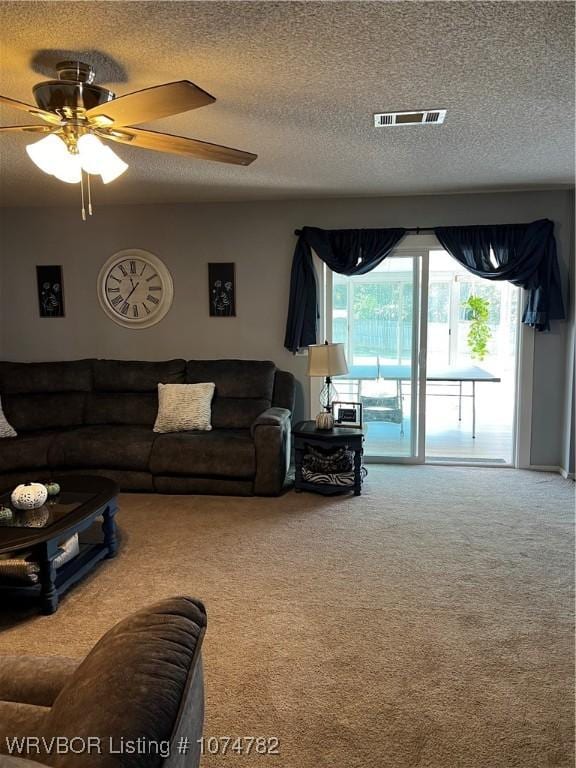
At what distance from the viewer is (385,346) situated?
209 inches

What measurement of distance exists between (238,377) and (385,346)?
4.69 ft

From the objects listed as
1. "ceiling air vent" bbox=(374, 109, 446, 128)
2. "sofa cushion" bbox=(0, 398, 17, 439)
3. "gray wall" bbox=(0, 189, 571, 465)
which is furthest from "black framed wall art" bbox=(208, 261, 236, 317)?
"ceiling air vent" bbox=(374, 109, 446, 128)

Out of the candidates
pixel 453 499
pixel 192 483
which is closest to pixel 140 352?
pixel 192 483

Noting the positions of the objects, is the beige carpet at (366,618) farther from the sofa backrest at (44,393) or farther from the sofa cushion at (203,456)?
the sofa backrest at (44,393)

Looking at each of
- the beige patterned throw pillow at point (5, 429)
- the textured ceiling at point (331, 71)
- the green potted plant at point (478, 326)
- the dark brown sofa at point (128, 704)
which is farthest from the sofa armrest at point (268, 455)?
the green potted plant at point (478, 326)

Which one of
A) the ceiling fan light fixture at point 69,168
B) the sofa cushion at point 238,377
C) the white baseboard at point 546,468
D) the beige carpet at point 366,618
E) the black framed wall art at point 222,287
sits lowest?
the beige carpet at point 366,618

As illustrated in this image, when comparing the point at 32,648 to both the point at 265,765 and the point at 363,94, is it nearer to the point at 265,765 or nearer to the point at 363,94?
the point at 265,765

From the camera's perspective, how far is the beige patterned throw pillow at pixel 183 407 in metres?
4.71

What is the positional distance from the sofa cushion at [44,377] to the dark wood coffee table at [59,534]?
1828 millimetres

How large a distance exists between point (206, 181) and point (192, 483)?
242 cm

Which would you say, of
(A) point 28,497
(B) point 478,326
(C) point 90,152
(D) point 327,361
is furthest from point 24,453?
(B) point 478,326

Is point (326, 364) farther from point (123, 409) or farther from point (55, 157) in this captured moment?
point (55, 157)

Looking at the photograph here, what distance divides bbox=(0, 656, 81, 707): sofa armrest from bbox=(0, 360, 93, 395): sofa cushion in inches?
155

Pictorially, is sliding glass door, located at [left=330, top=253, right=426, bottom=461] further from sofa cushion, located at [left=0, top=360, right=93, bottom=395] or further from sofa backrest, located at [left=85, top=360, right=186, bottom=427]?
sofa cushion, located at [left=0, top=360, right=93, bottom=395]
